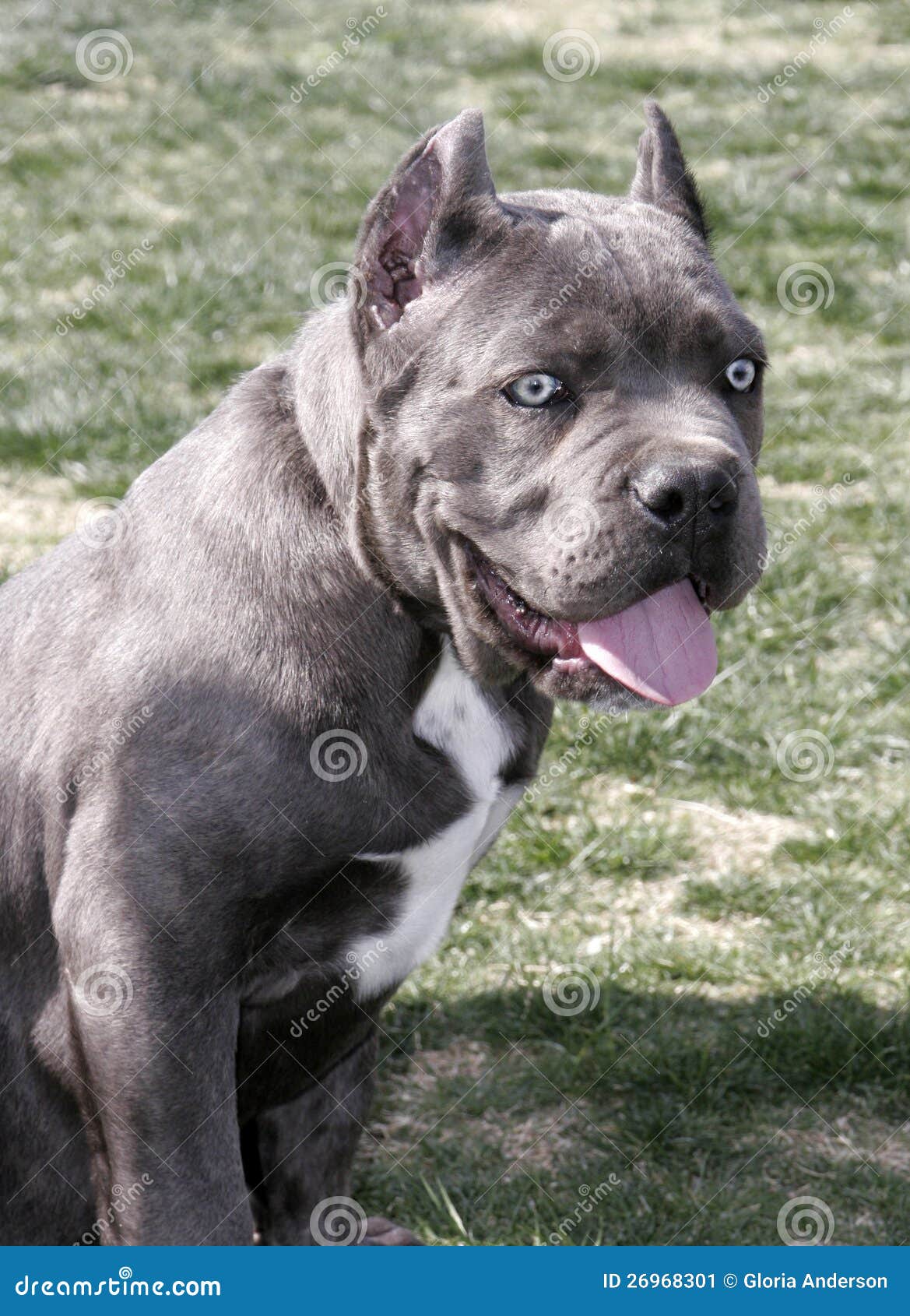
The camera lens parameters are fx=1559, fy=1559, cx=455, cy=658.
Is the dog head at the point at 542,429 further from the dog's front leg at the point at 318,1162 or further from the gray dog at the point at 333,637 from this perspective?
the dog's front leg at the point at 318,1162

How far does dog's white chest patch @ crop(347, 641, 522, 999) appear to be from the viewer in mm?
2793

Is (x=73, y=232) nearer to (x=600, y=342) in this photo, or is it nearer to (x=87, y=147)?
(x=87, y=147)

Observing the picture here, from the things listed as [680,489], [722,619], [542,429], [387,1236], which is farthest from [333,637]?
[722,619]

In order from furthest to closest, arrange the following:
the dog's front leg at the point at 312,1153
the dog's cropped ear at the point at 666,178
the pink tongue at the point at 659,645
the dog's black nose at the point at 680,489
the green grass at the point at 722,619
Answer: the green grass at the point at 722,619, the dog's front leg at the point at 312,1153, the dog's cropped ear at the point at 666,178, the pink tongue at the point at 659,645, the dog's black nose at the point at 680,489

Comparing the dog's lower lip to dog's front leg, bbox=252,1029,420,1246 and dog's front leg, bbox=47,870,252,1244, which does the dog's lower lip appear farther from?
dog's front leg, bbox=252,1029,420,1246

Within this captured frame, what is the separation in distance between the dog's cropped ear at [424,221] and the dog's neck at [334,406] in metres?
0.09

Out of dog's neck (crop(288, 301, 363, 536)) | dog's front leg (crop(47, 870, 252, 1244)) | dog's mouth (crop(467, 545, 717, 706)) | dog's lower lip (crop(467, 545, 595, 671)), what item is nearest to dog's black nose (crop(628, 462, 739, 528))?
dog's mouth (crop(467, 545, 717, 706))

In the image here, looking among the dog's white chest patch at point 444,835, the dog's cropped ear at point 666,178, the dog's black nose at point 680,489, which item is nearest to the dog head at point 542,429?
the dog's black nose at point 680,489

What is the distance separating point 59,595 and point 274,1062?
0.96 m

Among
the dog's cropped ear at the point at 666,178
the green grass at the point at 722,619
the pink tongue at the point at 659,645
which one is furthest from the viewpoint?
the green grass at the point at 722,619

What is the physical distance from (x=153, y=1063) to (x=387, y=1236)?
0.97 m

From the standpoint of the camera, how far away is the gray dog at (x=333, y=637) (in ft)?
8.40

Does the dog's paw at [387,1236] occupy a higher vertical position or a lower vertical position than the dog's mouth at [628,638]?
lower

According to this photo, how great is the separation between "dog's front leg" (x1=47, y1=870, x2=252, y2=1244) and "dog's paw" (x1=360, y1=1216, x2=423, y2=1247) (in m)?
0.66
